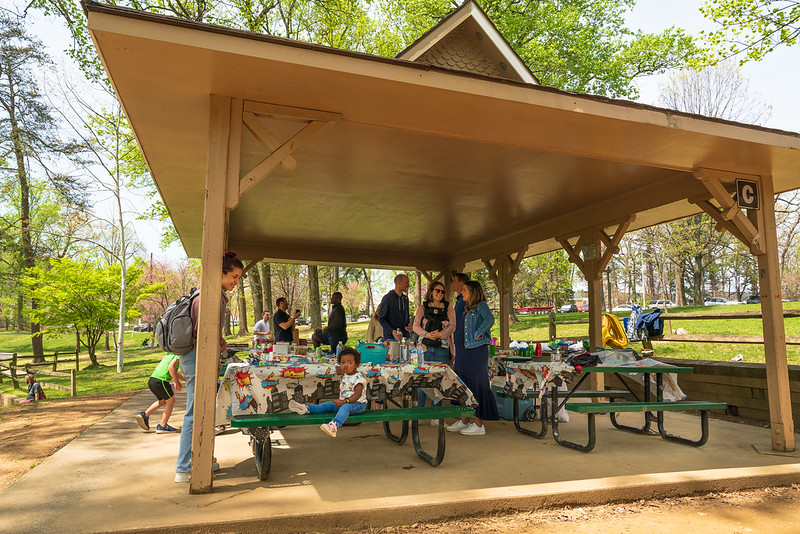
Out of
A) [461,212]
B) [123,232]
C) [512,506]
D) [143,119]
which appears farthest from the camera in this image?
[123,232]

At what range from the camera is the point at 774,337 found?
5199 millimetres

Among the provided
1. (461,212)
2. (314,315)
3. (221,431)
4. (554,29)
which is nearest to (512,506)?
(221,431)

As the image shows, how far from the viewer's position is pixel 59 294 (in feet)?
53.9

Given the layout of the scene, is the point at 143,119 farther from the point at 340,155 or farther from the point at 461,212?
the point at 461,212

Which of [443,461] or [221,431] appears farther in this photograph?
[221,431]

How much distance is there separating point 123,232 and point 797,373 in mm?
18506

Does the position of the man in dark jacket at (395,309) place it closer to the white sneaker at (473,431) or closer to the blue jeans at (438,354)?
the blue jeans at (438,354)

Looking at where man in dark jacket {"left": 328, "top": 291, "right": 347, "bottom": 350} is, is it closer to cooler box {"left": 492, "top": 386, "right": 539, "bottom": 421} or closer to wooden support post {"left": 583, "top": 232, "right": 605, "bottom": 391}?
cooler box {"left": 492, "top": 386, "right": 539, "bottom": 421}

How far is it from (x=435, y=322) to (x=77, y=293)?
15.7m

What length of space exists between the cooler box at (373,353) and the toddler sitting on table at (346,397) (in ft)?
2.20

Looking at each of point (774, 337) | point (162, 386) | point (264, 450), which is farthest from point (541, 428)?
point (162, 386)

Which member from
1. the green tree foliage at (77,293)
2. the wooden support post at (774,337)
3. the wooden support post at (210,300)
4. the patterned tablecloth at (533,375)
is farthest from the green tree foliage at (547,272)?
the wooden support post at (210,300)

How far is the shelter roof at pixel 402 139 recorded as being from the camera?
10.9 feet

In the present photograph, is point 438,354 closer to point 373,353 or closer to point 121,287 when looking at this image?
point 373,353
